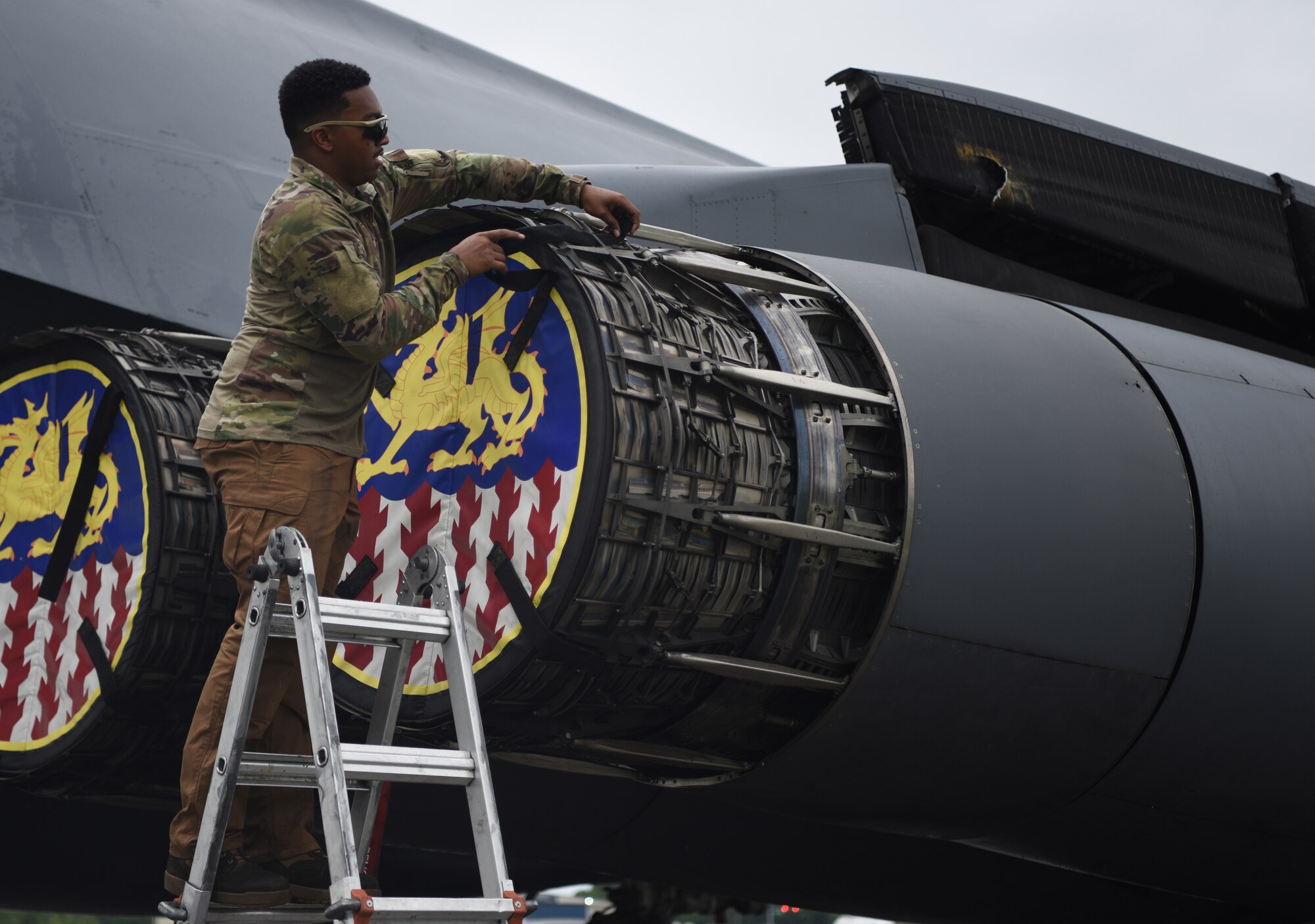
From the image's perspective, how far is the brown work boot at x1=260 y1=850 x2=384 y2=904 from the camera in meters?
3.60

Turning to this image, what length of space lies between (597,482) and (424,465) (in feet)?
2.75

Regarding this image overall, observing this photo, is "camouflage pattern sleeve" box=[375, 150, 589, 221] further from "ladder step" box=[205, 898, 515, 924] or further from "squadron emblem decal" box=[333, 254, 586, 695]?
"ladder step" box=[205, 898, 515, 924]

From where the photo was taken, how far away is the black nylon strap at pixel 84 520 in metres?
4.70

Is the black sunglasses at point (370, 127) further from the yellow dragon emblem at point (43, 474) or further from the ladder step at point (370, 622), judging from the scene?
the yellow dragon emblem at point (43, 474)

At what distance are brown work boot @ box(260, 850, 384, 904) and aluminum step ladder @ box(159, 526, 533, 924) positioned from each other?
125 mm

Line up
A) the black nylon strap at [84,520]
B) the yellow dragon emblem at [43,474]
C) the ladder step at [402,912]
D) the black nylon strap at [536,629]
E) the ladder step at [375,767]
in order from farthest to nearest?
the yellow dragon emblem at [43,474]
the black nylon strap at [84,520]
the black nylon strap at [536,629]
the ladder step at [375,767]
the ladder step at [402,912]

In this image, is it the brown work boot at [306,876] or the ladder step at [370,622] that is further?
the brown work boot at [306,876]

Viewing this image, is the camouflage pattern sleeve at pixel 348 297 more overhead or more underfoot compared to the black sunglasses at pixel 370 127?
more underfoot

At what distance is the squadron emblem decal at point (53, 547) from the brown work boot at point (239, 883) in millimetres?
1391

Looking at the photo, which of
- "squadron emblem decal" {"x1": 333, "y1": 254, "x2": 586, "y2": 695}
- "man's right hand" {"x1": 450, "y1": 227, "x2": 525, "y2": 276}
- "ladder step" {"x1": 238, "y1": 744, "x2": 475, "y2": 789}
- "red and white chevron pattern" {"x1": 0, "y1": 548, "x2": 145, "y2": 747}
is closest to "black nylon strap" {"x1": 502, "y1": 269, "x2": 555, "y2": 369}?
"squadron emblem decal" {"x1": 333, "y1": 254, "x2": 586, "y2": 695}

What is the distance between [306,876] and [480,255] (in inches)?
68.6

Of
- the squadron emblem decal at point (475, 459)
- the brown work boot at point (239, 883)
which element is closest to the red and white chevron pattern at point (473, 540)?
the squadron emblem decal at point (475, 459)

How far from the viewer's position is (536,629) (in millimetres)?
3797

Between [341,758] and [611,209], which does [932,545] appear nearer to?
[611,209]
